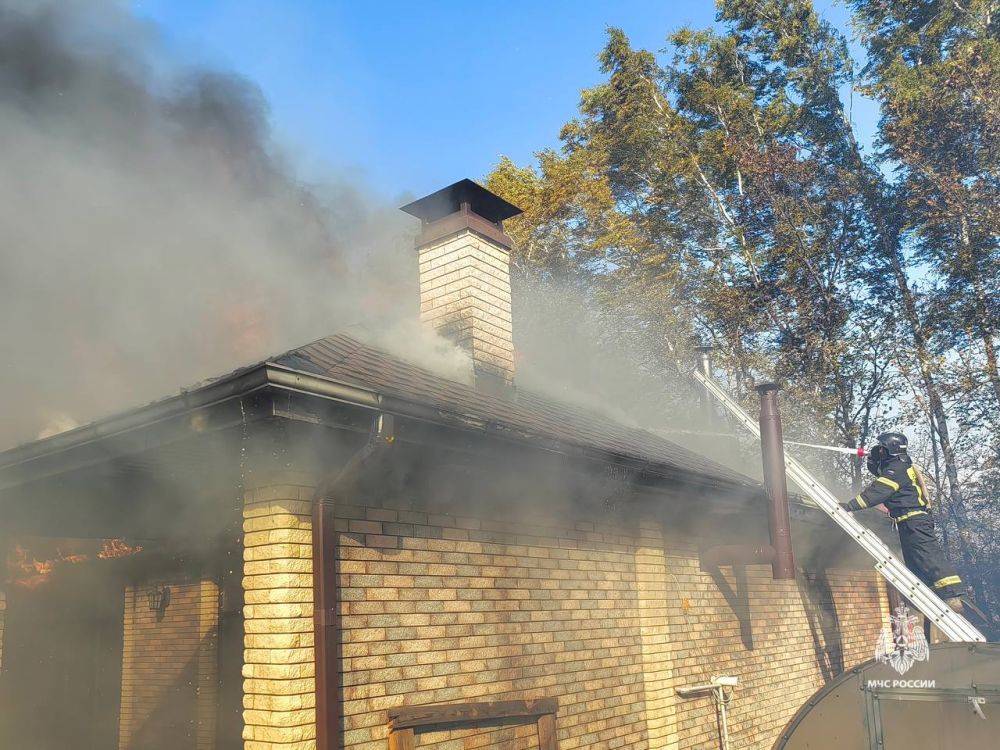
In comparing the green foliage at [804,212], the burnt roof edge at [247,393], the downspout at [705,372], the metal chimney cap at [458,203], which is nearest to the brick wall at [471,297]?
the metal chimney cap at [458,203]

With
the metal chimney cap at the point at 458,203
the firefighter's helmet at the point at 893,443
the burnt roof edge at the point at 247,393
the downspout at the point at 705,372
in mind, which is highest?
the metal chimney cap at the point at 458,203

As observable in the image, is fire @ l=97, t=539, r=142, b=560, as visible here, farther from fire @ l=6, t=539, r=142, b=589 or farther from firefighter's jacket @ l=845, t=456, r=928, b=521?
firefighter's jacket @ l=845, t=456, r=928, b=521

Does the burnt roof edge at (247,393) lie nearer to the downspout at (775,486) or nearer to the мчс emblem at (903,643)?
the downspout at (775,486)

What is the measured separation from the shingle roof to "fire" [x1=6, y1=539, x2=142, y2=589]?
313 cm

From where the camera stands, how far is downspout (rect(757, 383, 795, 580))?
7254 millimetres

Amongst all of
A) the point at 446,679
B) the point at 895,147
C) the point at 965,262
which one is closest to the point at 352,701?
the point at 446,679

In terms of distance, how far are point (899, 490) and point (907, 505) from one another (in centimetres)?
21

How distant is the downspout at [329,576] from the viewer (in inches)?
155

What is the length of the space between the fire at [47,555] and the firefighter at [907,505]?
7.44 m

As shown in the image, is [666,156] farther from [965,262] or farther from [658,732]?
[658,732]

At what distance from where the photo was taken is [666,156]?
80.5ft

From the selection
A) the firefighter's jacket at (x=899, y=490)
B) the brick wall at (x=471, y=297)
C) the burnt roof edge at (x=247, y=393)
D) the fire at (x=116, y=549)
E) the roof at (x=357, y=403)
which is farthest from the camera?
the firefighter's jacket at (x=899, y=490)

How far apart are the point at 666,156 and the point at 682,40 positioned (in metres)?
3.85

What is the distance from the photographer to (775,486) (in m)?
7.45
